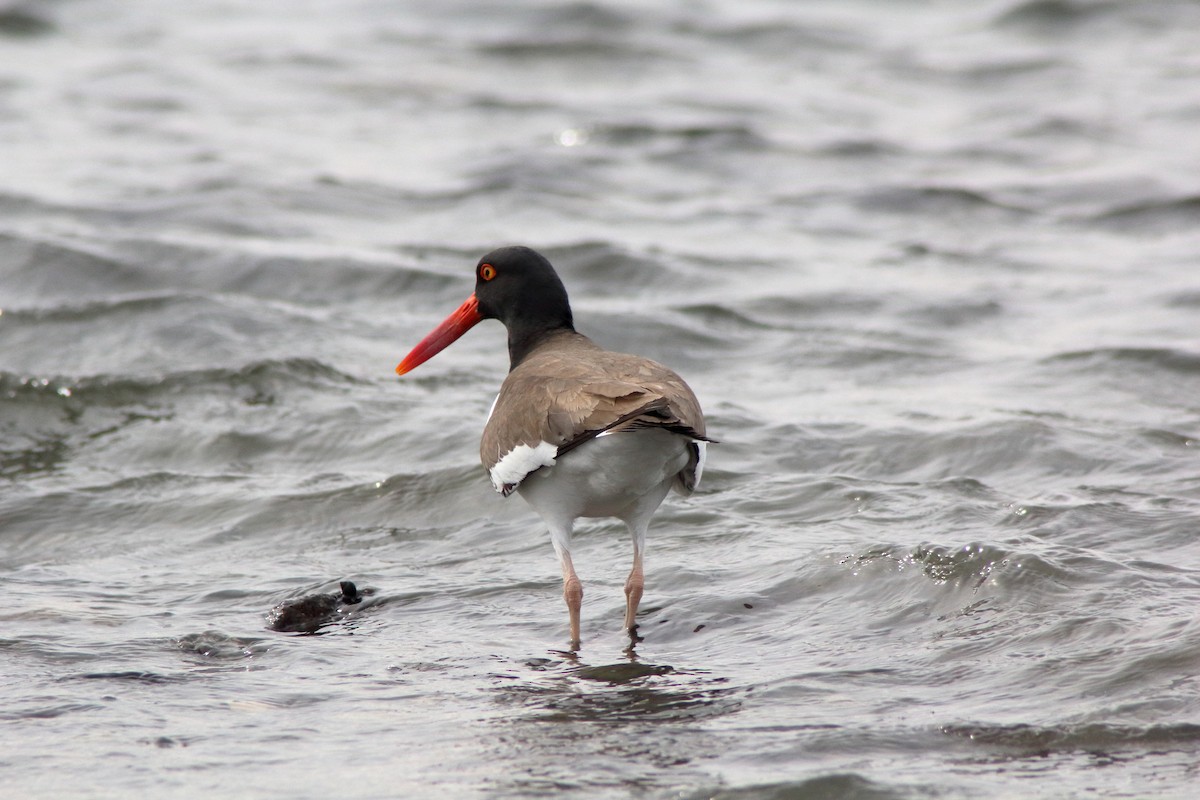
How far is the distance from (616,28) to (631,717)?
14982 mm

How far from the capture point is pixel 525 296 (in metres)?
6.70

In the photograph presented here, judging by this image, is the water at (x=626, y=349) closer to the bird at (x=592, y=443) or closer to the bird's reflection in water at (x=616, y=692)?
the bird's reflection in water at (x=616, y=692)

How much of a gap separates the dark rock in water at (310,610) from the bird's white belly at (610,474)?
32.0 inches

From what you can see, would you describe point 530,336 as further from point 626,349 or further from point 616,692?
point 626,349

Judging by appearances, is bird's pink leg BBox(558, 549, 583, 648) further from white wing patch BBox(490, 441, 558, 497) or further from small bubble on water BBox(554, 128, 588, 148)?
small bubble on water BBox(554, 128, 588, 148)

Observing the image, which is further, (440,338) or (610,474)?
(440,338)

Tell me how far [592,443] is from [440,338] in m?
2.39

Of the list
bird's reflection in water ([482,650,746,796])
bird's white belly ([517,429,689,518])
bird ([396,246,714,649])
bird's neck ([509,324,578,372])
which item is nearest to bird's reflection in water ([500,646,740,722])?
bird's reflection in water ([482,650,746,796])

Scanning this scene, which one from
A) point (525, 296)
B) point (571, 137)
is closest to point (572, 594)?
point (525, 296)

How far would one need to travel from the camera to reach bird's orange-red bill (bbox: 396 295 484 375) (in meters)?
7.14

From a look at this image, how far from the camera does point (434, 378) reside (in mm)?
8859

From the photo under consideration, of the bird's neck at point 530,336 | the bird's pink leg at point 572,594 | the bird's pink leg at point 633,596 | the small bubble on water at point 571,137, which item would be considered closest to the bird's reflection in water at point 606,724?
the bird's pink leg at point 572,594

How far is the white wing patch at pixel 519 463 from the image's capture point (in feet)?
17.0

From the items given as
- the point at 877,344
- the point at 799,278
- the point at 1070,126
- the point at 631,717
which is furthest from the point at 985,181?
the point at 631,717
